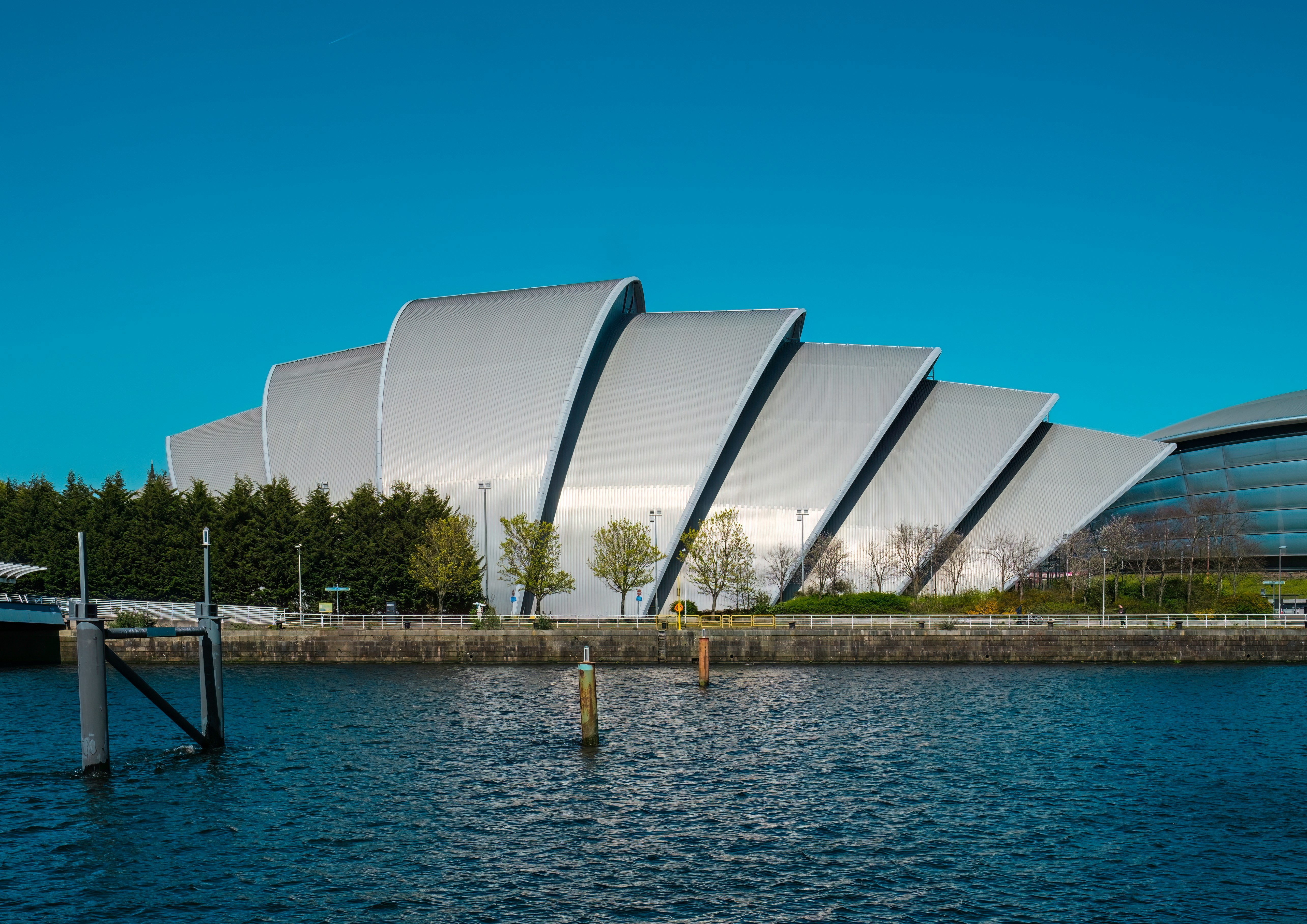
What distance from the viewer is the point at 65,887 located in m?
20.1

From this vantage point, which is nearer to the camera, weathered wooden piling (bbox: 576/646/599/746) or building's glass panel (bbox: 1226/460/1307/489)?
weathered wooden piling (bbox: 576/646/599/746)

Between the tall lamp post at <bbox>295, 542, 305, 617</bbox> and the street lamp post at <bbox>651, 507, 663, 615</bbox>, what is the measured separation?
67.6 ft

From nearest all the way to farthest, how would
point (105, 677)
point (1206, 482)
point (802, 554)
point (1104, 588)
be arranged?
1. point (105, 677)
2. point (1104, 588)
3. point (802, 554)
4. point (1206, 482)

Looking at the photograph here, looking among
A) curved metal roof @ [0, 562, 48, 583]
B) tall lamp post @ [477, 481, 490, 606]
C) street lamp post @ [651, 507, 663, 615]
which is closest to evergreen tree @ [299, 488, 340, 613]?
tall lamp post @ [477, 481, 490, 606]

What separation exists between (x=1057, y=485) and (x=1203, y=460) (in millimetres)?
18556

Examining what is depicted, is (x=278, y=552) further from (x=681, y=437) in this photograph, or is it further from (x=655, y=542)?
(x=681, y=437)

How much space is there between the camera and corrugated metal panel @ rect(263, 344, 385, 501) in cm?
8000

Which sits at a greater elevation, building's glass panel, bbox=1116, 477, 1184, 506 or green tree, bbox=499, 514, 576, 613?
building's glass panel, bbox=1116, 477, 1184, 506

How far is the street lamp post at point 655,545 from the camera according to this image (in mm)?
69938

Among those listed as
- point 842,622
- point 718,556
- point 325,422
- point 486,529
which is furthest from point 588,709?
point 325,422

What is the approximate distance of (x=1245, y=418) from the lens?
86.4 metres

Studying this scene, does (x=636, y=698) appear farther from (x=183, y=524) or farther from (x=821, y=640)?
(x=183, y=524)

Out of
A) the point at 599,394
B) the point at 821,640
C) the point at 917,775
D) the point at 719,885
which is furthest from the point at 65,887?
the point at 599,394

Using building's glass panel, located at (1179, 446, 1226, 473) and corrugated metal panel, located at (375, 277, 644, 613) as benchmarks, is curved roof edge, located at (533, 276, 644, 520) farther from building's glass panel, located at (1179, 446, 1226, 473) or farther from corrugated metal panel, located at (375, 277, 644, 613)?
building's glass panel, located at (1179, 446, 1226, 473)
